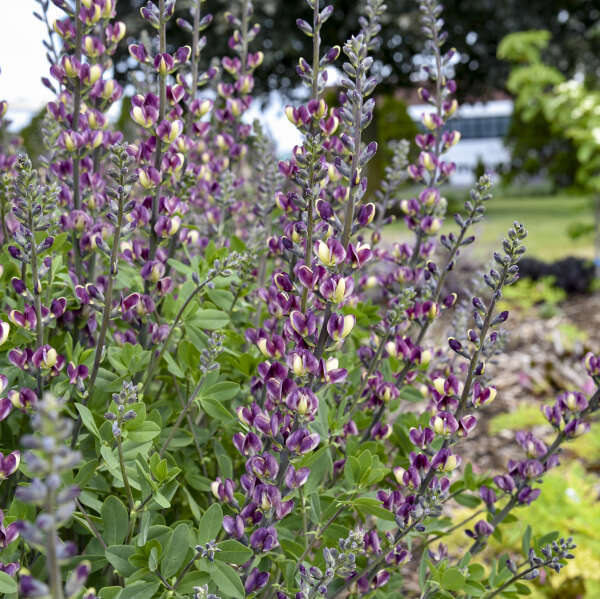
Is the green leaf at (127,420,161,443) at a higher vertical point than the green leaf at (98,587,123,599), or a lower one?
higher

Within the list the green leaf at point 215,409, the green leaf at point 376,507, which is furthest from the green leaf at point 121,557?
the green leaf at point 376,507

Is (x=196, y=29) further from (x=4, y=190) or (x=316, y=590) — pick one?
(x=316, y=590)

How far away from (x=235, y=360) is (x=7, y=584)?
736 millimetres

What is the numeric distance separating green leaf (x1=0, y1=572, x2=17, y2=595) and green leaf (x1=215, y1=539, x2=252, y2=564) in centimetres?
34

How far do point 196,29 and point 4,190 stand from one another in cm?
71

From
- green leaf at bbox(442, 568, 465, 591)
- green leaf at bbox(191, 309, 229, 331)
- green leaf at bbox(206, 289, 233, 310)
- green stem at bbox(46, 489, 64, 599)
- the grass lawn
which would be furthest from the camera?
the grass lawn

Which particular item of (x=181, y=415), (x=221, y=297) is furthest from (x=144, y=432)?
(x=221, y=297)

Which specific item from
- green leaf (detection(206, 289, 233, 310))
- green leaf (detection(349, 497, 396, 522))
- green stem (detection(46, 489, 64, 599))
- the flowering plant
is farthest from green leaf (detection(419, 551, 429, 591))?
green stem (detection(46, 489, 64, 599))

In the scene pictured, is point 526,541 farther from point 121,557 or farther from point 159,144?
point 159,144

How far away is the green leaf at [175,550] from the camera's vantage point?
1.18 meters

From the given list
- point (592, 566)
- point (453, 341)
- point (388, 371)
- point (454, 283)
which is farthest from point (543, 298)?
point (453, 341)

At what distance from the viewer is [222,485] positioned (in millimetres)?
1272

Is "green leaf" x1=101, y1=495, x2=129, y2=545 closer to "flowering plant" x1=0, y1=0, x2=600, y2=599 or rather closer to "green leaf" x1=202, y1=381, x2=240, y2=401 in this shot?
"flowering plant" x1=0, y1=0, x2=600, y2=599

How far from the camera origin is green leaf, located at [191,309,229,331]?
153 centimetres
